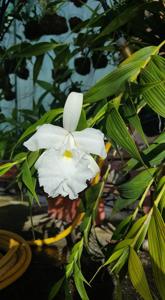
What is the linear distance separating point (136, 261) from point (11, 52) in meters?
1.04

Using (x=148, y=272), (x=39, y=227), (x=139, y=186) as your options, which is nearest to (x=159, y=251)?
(x=139, y=186)

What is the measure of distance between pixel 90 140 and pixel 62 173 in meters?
0.09

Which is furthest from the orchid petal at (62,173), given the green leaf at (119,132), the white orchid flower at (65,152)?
the green leaf at (119,132)

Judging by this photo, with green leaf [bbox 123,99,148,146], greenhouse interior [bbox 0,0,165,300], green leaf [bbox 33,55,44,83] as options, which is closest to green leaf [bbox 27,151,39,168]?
greenhouse interior [bbox 0,0,165,300]

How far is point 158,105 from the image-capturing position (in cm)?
99

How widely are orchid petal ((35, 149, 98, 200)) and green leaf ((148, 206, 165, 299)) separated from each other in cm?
21

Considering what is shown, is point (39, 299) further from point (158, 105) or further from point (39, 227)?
point (158, 105)

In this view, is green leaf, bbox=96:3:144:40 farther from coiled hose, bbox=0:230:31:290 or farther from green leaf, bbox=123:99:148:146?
coiled hose, bbox=0:230:31:290

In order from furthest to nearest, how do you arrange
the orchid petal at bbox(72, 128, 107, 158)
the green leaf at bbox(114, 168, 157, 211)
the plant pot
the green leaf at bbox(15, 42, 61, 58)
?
the plant pot → the green leaf at bbox(15, 42, 61, 58) → the green leaf at bbox(114, 168, 157, 211) → the orchid petal at bbox(72, 128, 107, 158)

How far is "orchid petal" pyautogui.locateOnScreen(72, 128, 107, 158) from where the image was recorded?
2.88 feet

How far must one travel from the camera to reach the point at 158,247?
100 centimetres

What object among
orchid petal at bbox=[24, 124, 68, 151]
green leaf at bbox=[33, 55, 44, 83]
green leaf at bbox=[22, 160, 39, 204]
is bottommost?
green leaf at bbox=[22, 160, 39, 204]

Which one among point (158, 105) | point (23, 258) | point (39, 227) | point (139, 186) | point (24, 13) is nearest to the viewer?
point (158, 105)

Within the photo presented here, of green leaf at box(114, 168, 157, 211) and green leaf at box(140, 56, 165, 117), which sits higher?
green leaf at box(140, 56, 165, 117)
